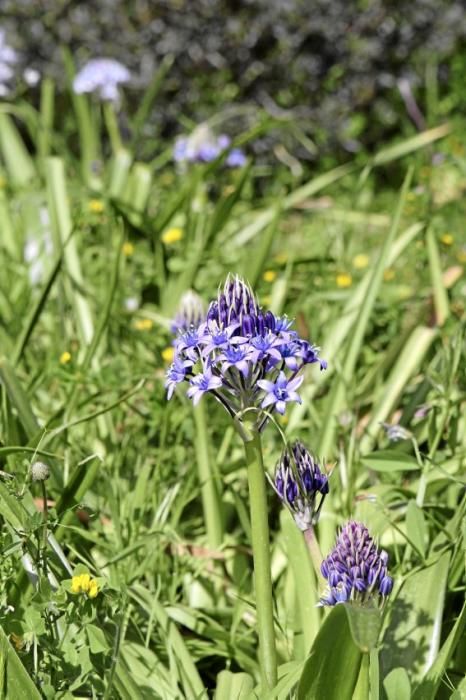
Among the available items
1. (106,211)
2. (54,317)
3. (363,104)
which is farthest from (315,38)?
(54,317)

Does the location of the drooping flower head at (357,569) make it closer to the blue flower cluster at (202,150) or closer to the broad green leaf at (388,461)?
the broad green leaf at (388,461)

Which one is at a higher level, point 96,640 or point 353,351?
point 353,351

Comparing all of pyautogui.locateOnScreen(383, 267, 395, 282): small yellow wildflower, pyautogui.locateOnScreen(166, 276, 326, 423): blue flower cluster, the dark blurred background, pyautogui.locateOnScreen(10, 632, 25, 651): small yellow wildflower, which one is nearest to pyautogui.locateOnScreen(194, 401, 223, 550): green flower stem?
pyautogui.locateOnScreen(10, 632, 25, 651): small yellow wildflower

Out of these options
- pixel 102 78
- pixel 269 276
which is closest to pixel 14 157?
pixel 102 78

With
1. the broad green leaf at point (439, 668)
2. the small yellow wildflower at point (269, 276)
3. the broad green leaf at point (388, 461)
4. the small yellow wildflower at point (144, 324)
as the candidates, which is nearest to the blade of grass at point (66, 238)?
the small yellow wildflower at point (144, 324)

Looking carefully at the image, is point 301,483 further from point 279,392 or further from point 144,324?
point 144,324

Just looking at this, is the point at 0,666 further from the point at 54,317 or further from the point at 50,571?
the point at 54,317

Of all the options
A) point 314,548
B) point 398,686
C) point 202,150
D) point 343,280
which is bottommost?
point 398,686
